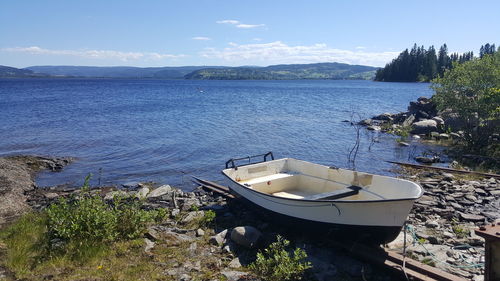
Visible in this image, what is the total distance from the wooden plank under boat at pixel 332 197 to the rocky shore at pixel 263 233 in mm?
642

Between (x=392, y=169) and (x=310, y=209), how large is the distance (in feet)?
35.9

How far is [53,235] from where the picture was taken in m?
8.27

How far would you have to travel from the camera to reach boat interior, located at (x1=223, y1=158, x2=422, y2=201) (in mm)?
9539

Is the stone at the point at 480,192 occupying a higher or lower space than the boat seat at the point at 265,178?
lower

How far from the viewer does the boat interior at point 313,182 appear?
9539mm

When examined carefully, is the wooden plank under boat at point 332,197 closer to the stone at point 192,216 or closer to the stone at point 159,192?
the stone at point 192,216

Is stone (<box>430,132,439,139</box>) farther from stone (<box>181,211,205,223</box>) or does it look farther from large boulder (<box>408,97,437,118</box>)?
stone (<box>181,211,205,223</box>)

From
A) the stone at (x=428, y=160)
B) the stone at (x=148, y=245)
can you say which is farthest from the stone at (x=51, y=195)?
the stone at (x=428, y=160)

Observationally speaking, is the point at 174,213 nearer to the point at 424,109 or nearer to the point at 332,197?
the point at 332,197

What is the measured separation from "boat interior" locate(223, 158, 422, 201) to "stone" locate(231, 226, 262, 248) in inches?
63.4

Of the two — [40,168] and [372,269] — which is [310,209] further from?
[40,168]

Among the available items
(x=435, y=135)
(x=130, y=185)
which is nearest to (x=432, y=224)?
(x=130, y=185)

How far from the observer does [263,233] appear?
392 inches

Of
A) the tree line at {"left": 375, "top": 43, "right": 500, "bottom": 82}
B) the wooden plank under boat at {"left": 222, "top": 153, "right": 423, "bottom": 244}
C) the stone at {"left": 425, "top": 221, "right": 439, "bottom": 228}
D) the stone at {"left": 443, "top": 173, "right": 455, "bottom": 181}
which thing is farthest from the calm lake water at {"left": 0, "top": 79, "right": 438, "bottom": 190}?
the tree line at {"left": 375, "top": 43, "right": 500, "bottom": 82}
